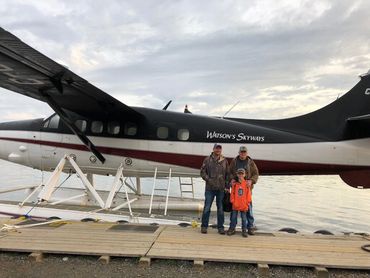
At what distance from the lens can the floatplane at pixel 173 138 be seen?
9.20 m

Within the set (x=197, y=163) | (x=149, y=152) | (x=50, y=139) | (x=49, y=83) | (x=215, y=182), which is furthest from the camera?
(x=50, y=139)

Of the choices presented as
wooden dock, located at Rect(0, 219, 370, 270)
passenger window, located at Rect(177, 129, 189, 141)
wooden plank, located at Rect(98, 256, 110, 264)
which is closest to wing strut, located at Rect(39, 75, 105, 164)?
passenger window, located at Rect(177, 129, 189, 141)

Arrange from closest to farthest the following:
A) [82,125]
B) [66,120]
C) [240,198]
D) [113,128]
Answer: [240,198]
[66,120]
[113,128]
[82,125]

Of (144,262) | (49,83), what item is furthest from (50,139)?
(144,262)

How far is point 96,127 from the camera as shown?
1026 cm

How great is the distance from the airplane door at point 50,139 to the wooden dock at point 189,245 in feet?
12.4

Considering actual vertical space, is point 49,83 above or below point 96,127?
above

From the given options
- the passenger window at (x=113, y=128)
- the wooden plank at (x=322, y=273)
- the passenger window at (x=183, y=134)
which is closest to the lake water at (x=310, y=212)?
the passenger window at (x=113, y=128)

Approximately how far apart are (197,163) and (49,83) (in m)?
4.12

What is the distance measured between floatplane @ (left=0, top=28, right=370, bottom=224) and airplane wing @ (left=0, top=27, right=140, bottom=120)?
30 millimetres

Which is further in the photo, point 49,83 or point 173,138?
point 173,138

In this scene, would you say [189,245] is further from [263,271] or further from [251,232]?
[251,232]

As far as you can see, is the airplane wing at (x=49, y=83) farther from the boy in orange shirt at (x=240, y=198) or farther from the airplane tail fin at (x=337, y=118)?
the airplane tail fin at (x=337, y=118)

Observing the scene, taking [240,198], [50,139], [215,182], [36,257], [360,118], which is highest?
[360,118]
